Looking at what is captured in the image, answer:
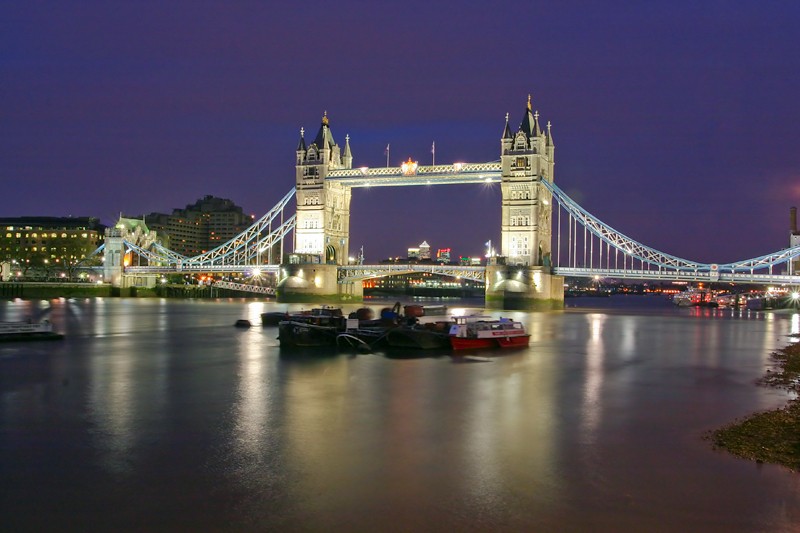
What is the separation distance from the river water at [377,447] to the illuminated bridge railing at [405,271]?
41187 mm

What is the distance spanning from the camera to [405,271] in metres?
68.7

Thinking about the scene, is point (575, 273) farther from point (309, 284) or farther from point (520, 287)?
point (309, 284)

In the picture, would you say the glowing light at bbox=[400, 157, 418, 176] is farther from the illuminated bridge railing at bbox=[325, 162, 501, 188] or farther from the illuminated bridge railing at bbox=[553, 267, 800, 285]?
the illuminated bridge railing at bbox=[553, 267, 800, 285]

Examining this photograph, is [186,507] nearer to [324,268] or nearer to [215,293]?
[324,268]

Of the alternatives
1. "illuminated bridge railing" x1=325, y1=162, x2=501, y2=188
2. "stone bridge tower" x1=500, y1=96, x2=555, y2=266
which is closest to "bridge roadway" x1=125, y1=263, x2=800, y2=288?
"stone bridge tower" x1=500, y1=96, x2=555, y2=266

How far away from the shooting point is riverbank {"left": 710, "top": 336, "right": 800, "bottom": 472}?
11.8 metres

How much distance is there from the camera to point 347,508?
→ 943cm

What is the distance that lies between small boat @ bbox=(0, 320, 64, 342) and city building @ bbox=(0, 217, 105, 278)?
224ft

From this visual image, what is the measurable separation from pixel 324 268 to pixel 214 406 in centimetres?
5391

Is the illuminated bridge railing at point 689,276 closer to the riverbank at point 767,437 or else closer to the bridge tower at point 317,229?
the bridge tower at point 317,229

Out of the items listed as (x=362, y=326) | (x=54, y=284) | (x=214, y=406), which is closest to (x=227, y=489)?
(x=214, y=406)

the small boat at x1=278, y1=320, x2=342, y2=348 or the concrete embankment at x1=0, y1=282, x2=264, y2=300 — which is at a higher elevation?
the concrete embankment at x1=0, y1=282, x2=264, y2=300

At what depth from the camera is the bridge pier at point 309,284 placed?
229 feet

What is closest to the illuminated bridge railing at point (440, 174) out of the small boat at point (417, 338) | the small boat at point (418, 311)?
the small boat at point (418, 311)
